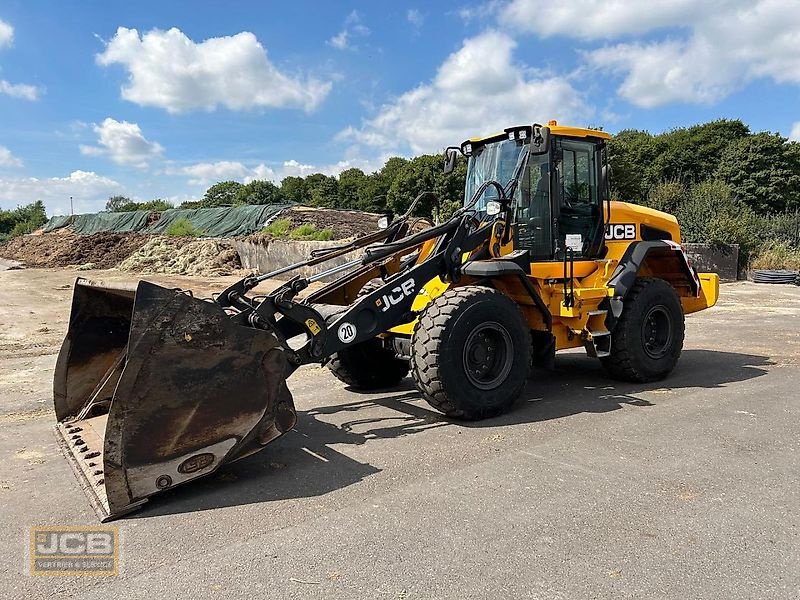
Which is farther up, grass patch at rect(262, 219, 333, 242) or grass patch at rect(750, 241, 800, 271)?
grass patch at rect(262, 219, 333, 242)

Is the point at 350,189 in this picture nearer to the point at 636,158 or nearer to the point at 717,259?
the point at 636,158

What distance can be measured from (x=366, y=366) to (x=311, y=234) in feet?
53.6

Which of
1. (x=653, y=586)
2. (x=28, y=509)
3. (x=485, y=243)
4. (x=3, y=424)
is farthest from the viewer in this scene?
(x=485, y=243)

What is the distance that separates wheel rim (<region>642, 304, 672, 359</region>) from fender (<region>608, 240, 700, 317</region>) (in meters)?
0.54

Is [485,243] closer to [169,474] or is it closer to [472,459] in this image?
[472,459]

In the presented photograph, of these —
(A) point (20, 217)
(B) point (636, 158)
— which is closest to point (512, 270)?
(B) point (636, 158)

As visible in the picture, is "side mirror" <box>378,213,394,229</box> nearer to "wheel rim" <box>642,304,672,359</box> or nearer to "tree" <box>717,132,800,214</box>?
"wheel rim" <box>642,304,672,359</box>

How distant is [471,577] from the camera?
316cm

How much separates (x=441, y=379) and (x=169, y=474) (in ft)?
7.32

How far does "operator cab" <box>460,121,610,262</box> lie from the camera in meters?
6.54

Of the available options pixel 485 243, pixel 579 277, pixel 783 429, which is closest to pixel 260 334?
pixel 485 243

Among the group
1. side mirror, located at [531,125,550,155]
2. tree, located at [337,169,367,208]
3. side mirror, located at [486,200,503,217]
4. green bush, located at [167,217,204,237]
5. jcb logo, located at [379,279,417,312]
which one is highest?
tree, located at [337,169,367,208]

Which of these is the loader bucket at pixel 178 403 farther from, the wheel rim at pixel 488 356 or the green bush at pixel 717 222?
the green bush at pixel 717 222

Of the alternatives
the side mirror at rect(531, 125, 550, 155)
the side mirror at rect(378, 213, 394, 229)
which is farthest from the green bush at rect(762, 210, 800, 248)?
the side mirror at rect(531, 125, 550, 155)
